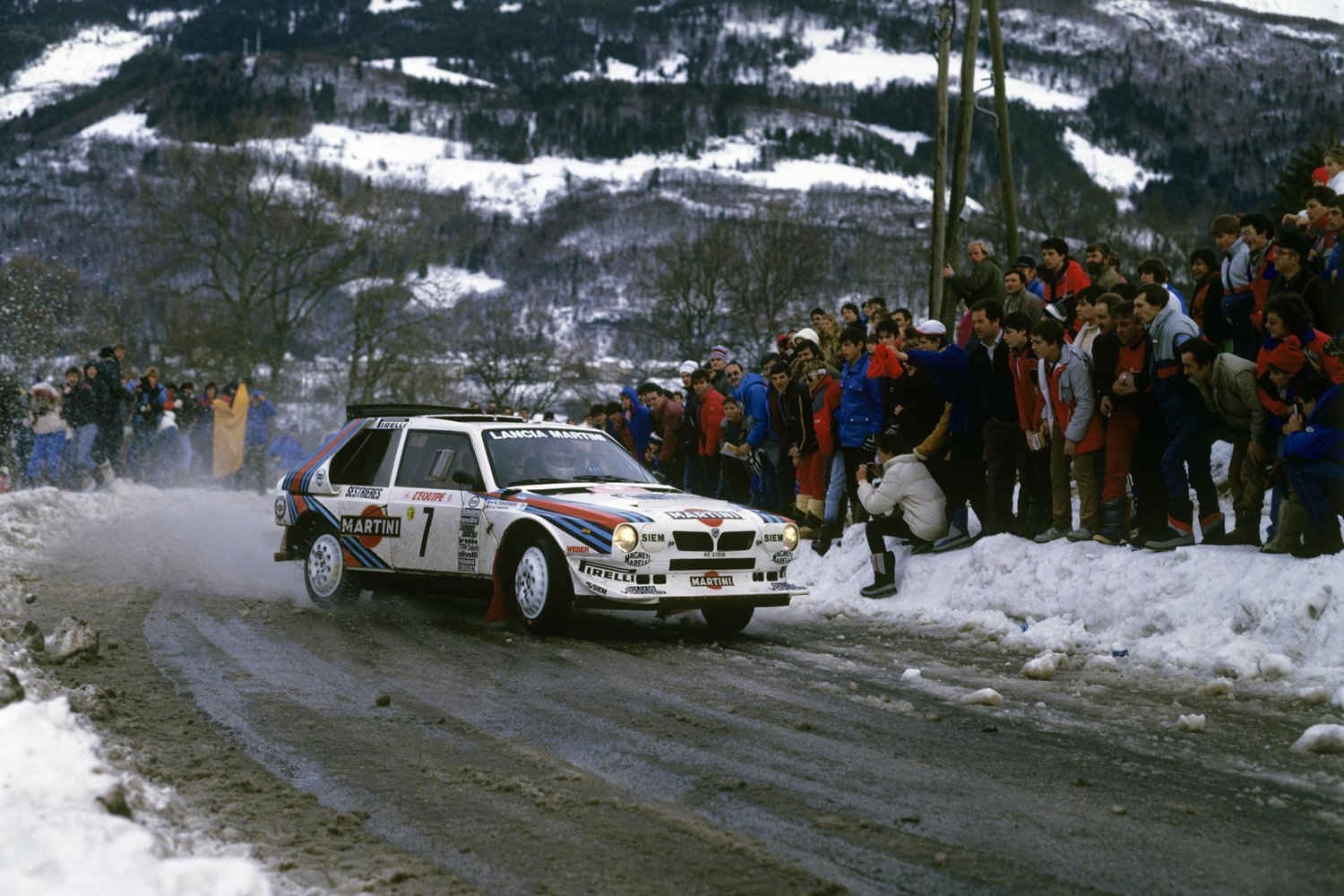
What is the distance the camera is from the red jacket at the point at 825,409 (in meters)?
14.3

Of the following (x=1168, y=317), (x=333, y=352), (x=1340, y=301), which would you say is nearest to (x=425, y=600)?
(x=1168, y=317)

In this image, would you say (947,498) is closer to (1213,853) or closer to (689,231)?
(1213,853)

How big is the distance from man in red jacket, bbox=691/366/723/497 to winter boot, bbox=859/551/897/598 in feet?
16.4

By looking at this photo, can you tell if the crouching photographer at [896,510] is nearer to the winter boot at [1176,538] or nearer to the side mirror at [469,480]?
the winter boot at [1176,538]

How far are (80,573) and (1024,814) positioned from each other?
11215 millimetres

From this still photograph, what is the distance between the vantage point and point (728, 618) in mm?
10852

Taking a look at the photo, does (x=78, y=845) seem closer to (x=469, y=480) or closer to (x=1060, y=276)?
(x=469, y=480)

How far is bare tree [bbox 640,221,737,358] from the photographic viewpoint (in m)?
73.6

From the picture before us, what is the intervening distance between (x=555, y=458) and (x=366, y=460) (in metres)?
2.04

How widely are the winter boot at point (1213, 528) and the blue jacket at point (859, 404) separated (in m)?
3.71

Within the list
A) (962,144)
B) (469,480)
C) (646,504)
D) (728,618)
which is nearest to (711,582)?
(646,504)

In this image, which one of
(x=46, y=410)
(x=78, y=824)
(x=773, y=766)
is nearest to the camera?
(x=78, y=824)

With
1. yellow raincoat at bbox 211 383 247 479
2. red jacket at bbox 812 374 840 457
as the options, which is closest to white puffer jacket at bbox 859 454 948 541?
red jacket at bbox 812 374 840 457

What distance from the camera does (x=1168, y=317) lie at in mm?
10656
